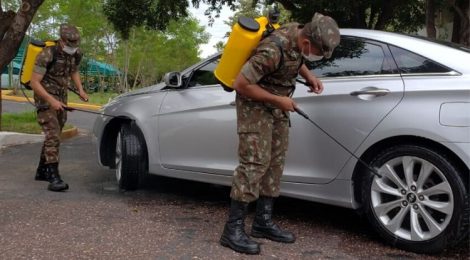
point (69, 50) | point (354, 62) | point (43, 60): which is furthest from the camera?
point (69, 50)

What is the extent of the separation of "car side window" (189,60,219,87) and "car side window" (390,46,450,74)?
158 centimetres

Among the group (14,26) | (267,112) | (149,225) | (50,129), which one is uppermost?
(14,26)

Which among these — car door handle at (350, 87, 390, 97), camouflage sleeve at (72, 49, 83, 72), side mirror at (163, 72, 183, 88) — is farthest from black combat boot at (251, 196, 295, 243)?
camouflage sleeve at (72, 49, 83, 72)

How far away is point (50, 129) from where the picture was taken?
17.6 ft

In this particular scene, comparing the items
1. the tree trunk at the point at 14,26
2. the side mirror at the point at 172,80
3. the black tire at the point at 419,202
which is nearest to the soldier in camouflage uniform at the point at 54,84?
the side mirror at the point at 172,80

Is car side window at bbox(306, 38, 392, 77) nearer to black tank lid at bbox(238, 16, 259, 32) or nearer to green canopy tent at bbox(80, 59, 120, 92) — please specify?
black tank lid at bbox(238, 16, 259, 32)

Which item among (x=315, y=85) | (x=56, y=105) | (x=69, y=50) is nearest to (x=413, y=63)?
(x=315, y=85)

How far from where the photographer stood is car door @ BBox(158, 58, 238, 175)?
446 centimetres

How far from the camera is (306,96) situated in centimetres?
404

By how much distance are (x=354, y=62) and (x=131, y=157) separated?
7.36ft

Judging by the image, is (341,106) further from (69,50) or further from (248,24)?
(69,50)

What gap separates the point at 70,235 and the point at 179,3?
305 inches

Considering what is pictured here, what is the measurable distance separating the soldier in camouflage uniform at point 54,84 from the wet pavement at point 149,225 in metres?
0.33

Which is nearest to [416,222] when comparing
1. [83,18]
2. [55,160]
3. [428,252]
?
[428,252]
